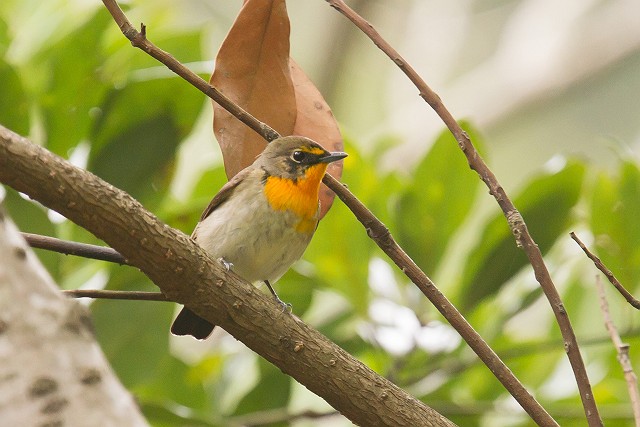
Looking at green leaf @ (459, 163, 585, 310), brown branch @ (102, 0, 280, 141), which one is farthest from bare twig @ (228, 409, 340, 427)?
brown branch @ (102, 0, 280, 141)

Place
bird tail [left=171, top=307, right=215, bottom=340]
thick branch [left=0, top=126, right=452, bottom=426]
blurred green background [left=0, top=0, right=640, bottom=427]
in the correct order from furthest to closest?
blurred green background [left=0, top=0, right=640, bottom=427]
bird tail [left=171, top=307, right=215, bottom=340]
thick branch [left=0, top=126, right=452, bottom=426]

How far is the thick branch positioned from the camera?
1.53 m

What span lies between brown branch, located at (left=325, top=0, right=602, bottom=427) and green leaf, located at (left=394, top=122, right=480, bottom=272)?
1230 mm

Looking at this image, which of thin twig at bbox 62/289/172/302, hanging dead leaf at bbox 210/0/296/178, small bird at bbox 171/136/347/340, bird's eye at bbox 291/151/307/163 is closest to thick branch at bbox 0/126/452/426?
thin twig at bbox 62/289/172/302

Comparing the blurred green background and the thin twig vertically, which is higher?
the blurred green background

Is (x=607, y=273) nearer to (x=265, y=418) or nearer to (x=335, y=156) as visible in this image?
(x=335, y=156)

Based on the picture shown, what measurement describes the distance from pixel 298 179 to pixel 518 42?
212 inches

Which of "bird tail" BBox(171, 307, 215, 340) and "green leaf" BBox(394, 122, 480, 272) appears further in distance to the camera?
"green leaf" BBox(394, 122, 480, 272)

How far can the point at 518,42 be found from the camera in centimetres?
784

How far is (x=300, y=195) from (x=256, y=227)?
0.16 m

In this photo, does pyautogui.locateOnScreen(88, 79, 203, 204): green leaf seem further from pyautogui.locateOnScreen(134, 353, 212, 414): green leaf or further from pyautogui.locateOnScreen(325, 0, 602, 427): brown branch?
pyautogui.locateOnScreen(325, 0, 602, 427): brown branch

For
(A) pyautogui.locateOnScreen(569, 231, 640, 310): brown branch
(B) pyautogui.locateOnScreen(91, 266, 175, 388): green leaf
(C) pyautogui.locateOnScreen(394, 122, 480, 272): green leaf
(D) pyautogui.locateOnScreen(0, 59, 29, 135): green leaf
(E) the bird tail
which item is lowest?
(B) pyautogui.locateOnScreen(91, 266, 175, 388): green leaf

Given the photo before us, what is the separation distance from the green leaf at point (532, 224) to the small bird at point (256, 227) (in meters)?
0.58

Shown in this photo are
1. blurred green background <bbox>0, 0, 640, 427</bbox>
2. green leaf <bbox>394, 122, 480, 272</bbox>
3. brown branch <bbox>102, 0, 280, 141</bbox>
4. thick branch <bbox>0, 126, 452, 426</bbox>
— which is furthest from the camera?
green leaf <bbox>394, 122, 480, 272</bbox>
